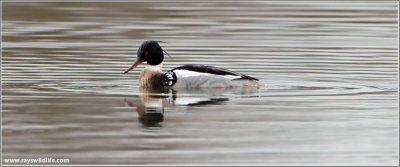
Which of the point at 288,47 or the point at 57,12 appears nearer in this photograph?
the point at 288,47

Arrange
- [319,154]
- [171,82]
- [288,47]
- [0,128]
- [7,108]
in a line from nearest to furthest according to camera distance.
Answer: [319,154] → [0,128] → [7,108] → [171,82] → [288,47]

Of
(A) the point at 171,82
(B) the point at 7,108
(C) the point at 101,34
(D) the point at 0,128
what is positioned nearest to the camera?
(D) the point at 0,128

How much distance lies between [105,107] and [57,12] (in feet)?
55.2

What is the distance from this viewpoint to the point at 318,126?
10828 millimetres

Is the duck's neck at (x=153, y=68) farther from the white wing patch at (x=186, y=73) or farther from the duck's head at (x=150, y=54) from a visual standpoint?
the white wing patch at (x=186, y=73)

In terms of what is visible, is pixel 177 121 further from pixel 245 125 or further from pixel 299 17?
pixel 299 17

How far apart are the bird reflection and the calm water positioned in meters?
0.02

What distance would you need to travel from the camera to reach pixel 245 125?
35.7 feet

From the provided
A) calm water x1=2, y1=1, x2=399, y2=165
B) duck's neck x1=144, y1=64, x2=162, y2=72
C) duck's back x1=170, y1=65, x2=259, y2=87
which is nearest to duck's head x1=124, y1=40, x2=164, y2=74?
duck's neck x1=144, y1=64, x2=162, y2=72

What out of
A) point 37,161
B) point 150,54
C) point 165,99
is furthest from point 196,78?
point 37,161

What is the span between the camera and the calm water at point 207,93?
31.3 ft

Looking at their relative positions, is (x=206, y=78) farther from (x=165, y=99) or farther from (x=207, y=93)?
(x=165, y=99)

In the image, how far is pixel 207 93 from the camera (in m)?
14.3

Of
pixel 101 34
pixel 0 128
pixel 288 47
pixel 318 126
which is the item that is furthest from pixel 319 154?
pixel 101 34
